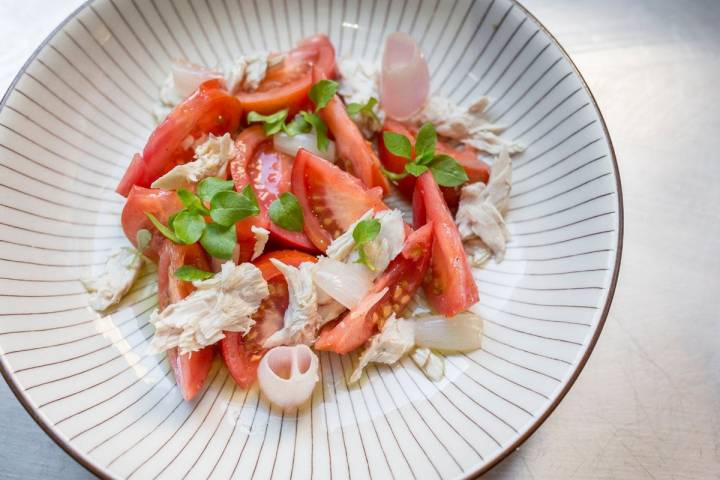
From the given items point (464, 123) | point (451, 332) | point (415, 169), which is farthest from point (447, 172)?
point (451, 332)

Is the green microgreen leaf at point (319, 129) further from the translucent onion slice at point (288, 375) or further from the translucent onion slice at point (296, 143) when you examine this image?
the translucent onion slice at point (288, 375)

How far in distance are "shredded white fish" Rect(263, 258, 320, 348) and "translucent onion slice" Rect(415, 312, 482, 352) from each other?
280 mm

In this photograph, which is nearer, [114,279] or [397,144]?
[114,279]

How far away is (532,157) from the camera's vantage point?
1.67 metres

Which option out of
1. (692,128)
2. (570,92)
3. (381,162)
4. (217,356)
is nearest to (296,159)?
(381,162)

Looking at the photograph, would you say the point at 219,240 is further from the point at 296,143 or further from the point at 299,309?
the point at 296,143

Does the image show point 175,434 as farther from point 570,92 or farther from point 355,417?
point 570,92

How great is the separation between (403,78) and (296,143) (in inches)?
15.1

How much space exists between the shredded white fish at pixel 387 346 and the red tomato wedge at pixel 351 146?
41 centimetres

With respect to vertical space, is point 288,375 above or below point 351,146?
below

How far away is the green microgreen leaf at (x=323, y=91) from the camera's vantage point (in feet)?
5.19

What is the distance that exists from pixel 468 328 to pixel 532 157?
0.57m

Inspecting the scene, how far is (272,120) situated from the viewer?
1.60 m

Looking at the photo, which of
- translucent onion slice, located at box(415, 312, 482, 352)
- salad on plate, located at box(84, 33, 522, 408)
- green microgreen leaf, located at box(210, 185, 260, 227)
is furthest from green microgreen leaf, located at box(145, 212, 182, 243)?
translucent onion slice, located at box(415, 312, 482, 352)
